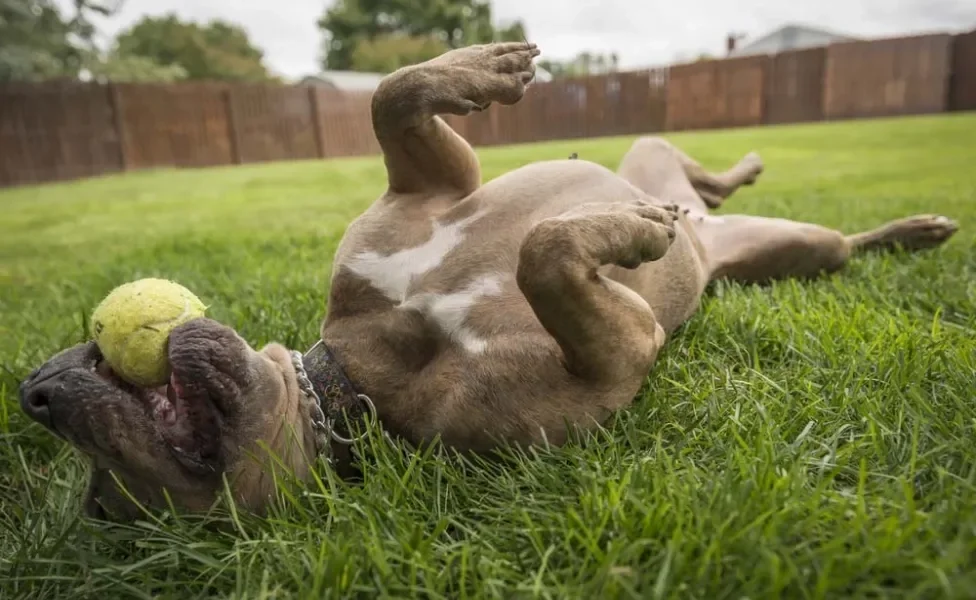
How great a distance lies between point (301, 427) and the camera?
6.77ft

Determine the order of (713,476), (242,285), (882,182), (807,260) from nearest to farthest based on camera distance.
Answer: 1. (713,476)
2. (807,260)
3. (242,285)
4. (882,182)

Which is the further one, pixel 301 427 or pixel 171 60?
pixel 171 60

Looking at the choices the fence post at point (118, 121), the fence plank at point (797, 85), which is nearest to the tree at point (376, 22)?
the fence post at point (118, 121)

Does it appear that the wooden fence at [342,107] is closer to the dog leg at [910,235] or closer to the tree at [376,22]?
the tree at [376,22]

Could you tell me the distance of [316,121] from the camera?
22.9 metres

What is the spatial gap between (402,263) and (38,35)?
67.5ft

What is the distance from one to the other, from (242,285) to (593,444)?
275 cm

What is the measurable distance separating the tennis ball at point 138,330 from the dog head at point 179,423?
46 millimetres

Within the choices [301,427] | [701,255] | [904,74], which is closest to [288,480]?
[301,427]

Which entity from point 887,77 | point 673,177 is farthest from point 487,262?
point 887,77

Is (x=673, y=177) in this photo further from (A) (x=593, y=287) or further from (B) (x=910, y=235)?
(A) (x=593, y=287)

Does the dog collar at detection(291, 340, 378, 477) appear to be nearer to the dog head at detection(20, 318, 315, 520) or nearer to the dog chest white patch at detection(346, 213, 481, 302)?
the dog head at detection(20, 318, 315, 520)

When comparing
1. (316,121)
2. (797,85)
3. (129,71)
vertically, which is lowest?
(316,121)

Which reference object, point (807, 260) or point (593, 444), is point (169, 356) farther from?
point (807, 260)
